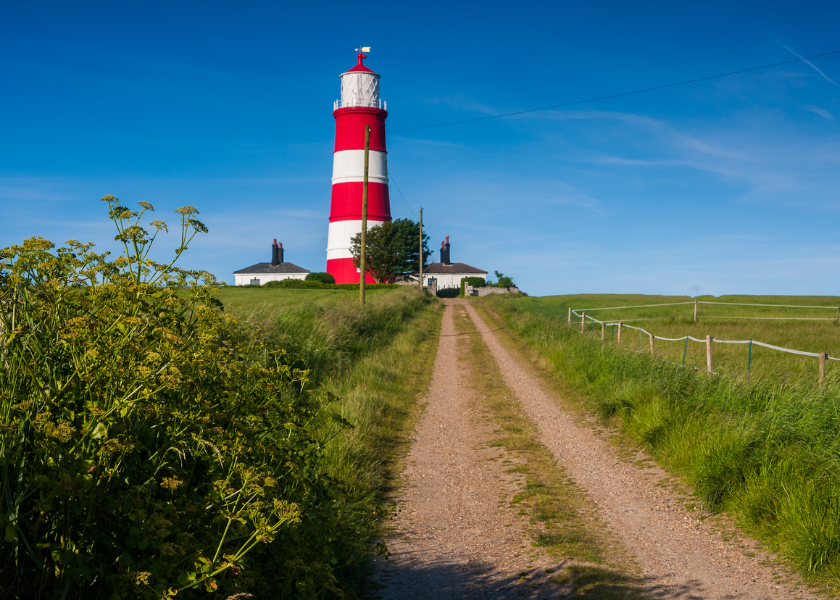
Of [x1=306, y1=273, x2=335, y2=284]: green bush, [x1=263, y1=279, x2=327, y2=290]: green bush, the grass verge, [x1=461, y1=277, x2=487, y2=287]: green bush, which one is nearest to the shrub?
[x1=263, y1=279, x2=327, y2=290]: green bush

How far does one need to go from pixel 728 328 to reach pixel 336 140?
2969 centimetres

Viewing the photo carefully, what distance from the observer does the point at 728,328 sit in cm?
2319

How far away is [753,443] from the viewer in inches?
231

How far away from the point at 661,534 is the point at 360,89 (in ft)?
136

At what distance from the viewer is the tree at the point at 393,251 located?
2163 inches

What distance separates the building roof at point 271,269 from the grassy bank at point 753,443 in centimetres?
6790

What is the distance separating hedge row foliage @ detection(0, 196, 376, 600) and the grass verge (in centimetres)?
229

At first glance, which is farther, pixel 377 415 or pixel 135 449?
pixel 377 415

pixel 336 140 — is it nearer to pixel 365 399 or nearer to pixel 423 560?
pixel 365 399

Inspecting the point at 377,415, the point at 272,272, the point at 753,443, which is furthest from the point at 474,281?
the point at 753,443

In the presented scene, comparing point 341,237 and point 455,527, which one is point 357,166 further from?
point 455,527

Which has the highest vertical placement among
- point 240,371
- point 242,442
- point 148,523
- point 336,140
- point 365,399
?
point 336,140

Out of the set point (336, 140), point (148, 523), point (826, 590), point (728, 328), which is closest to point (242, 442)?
point (148, 523)

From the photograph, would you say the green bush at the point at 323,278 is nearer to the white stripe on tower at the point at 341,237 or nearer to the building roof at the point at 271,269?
the white stripe on tower at the point at 341,237
